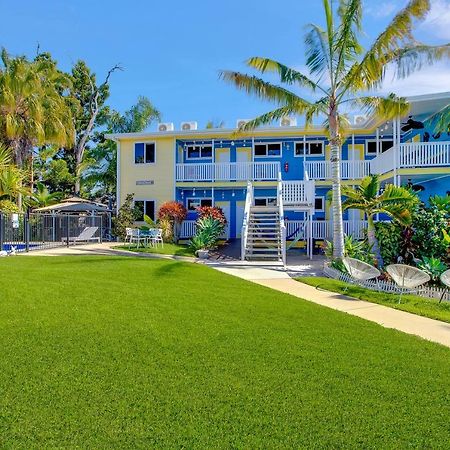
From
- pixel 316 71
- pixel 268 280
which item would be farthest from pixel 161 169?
pixel 268 280

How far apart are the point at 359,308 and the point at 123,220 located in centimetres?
1641

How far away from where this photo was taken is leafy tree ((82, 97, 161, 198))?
3523 cm

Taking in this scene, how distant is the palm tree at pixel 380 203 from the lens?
42.0ft

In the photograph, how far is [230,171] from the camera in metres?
22.3

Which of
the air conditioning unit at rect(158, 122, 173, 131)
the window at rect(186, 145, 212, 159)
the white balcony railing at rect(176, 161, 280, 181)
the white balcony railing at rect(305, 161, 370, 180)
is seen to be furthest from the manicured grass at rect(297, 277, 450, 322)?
the air conditioning unit at rect(158, 122, 173, 131)

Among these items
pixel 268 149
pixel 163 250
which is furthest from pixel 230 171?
pixel 163 250

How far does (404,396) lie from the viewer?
410 cm

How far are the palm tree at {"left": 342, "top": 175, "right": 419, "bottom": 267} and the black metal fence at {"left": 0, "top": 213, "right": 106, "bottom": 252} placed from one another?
13.0 m

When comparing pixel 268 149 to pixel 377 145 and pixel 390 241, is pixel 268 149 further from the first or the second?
→ pixel 390 241

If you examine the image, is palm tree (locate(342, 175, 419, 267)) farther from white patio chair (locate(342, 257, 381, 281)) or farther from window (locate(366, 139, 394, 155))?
window (locate(366, 139, 394, 155))

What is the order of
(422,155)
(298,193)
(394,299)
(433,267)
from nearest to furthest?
(394,299) < (433,267) < (422,155) < (298,193)

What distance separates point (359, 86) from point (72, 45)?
1245 inches

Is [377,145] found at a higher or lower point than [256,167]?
higher

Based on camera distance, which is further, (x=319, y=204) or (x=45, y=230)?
(x=319, y=204)
